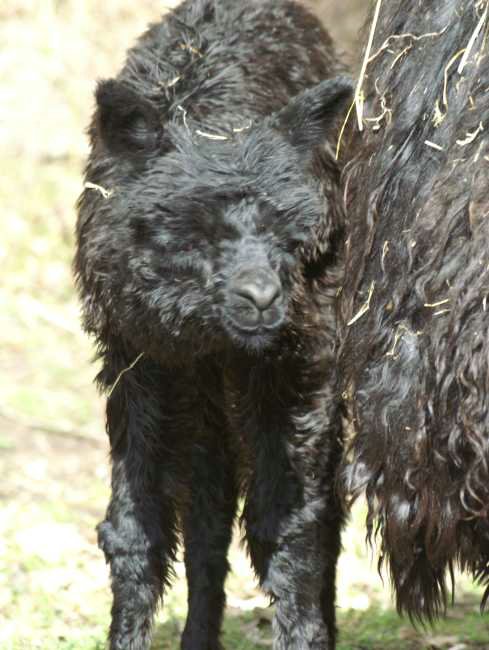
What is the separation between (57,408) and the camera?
8.46 metres

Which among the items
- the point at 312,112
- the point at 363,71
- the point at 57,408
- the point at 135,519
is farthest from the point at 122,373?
the point at 57,408

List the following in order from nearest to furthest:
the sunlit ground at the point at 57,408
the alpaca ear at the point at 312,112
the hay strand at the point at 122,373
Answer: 1. the alpaca ear at the point at 312,112
2. the hay strand at the point at 122,373
3. the sunlit ground at the point at 57,408

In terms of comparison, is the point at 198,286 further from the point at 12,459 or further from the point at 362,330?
the point at 12,459

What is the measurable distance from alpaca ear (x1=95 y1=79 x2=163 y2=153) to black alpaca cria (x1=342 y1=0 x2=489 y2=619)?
690 millimetres

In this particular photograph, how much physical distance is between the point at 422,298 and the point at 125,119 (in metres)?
1.05

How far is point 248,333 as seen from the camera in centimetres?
364

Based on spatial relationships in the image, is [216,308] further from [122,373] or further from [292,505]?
[292,505]

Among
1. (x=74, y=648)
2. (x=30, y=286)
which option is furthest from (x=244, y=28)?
(x=30, y=286)

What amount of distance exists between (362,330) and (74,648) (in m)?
1.82

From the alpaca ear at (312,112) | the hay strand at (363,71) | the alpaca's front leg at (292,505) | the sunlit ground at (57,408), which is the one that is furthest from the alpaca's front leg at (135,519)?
the hay strand at (363,71)

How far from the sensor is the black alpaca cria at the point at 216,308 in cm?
372

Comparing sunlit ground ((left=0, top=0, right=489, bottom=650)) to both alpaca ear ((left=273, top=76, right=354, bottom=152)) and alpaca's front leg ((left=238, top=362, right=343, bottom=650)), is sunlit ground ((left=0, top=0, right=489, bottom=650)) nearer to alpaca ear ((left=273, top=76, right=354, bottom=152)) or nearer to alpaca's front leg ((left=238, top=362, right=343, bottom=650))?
alpaca's front leg ((left=238, top=362, right=343, bottom=650))

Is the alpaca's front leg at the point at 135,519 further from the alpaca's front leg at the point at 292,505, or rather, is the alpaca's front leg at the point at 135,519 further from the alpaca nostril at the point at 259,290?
the alpaca nostril at the point at 259,290

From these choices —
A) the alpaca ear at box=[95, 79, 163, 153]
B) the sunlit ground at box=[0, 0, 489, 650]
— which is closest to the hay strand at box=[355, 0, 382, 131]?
the alpaca ear at box=[95, 79, 163, 153]
